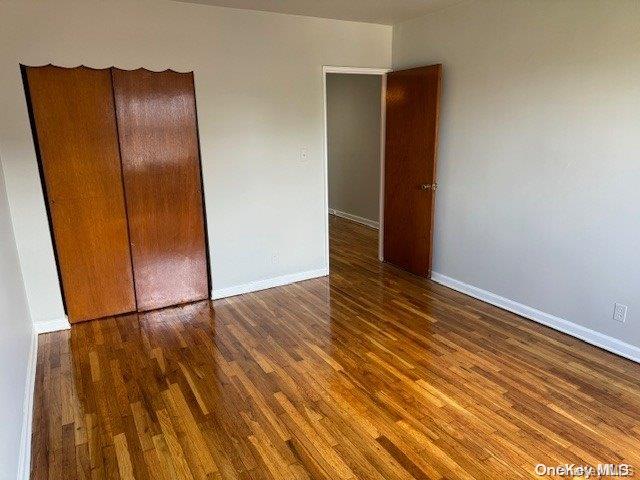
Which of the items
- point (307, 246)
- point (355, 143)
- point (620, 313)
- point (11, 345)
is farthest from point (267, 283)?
point (355, 143)

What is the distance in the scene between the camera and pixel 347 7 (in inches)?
145

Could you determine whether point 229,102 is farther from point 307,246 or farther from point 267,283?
point 267,283

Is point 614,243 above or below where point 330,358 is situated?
above

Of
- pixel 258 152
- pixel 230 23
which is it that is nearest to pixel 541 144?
pixel 258 152

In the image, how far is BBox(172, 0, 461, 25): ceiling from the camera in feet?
11.5

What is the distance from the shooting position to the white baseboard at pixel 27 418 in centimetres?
200

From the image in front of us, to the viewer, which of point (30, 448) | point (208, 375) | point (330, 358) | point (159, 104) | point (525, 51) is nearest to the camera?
point (30, 448)

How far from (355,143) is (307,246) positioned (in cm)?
268

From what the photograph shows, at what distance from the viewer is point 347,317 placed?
3643mm

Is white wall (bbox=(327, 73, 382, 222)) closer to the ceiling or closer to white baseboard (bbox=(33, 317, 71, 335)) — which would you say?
the ceiling

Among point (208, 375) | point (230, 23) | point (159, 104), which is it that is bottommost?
point (208, 375)

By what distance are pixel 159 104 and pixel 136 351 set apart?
1.93m

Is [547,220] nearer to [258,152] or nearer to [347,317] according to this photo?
[347,317]

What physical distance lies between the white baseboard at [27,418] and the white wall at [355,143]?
4569 mm
